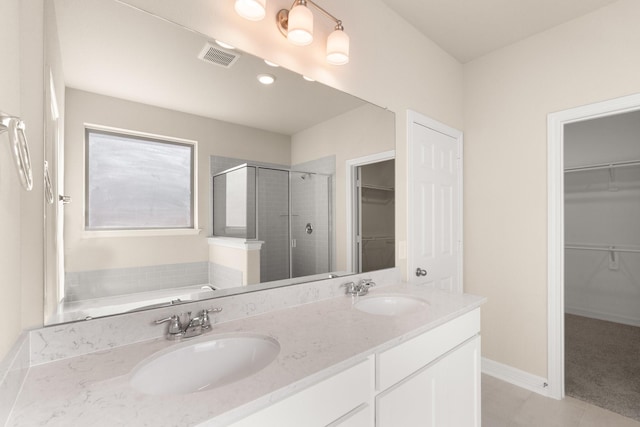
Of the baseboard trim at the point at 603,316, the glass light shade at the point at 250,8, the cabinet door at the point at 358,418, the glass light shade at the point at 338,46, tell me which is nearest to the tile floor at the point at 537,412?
the cabinet door at the point at 358,418

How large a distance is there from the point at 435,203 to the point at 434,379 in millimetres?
1403

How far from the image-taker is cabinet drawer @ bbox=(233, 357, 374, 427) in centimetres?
76

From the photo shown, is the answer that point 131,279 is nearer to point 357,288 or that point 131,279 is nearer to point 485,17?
point 357,288

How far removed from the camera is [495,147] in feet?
8.22

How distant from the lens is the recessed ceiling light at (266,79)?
4.72ft

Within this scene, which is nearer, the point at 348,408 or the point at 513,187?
the point at 348,408

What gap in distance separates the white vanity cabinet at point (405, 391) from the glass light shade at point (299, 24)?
1363 millimetres

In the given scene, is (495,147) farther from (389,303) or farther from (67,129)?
(67,129)

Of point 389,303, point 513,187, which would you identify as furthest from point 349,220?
point 513,187

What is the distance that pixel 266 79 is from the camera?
1.46 metres

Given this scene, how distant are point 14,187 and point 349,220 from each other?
1.40m

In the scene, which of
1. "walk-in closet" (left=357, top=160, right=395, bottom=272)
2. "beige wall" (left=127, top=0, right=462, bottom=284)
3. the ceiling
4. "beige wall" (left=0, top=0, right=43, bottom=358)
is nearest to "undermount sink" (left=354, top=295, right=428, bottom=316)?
"walk-in closet" (left=357, top=160, right=395, bottom=272)

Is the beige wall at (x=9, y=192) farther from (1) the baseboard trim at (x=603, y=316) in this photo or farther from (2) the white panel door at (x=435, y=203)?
(1) the baseboard trim at (x=603, y=316)

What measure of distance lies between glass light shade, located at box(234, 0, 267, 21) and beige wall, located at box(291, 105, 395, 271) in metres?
0.55
